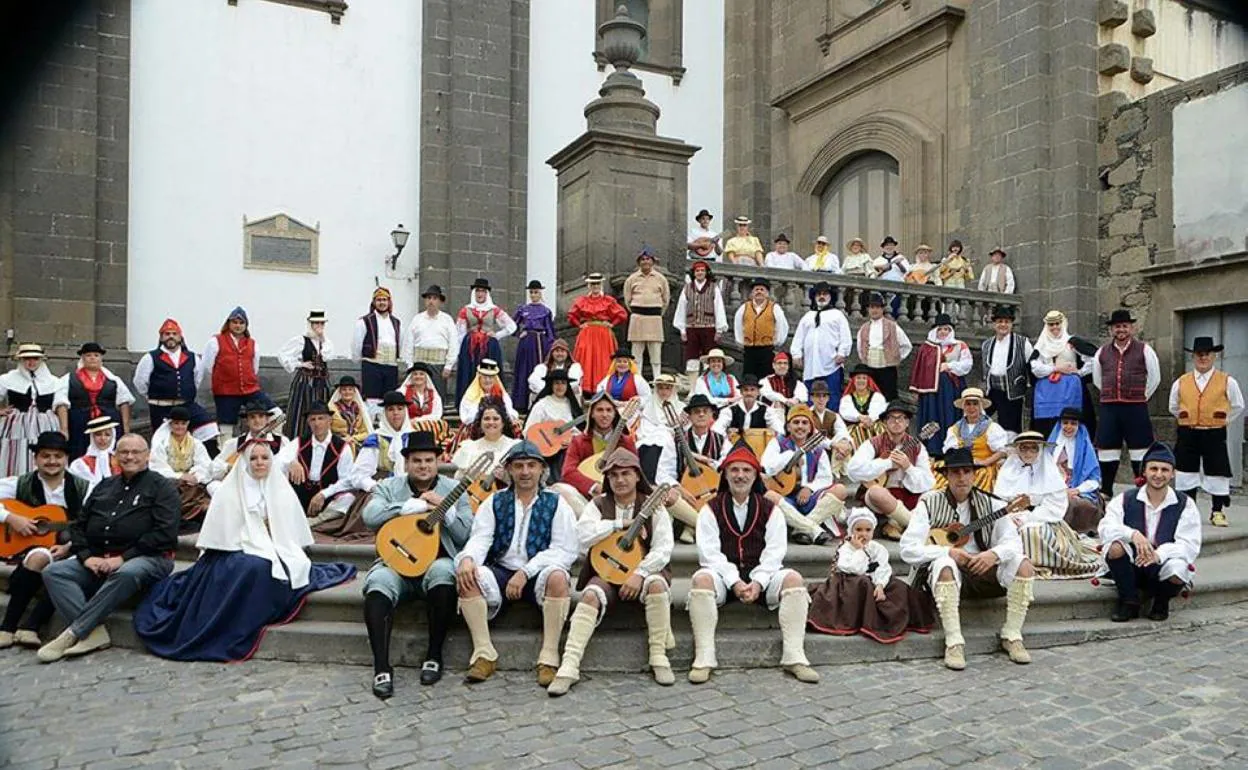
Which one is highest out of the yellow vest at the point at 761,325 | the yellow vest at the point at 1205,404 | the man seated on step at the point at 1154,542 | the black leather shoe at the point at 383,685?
the yellow vest at the point at 761,325

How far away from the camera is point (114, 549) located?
6.30 m

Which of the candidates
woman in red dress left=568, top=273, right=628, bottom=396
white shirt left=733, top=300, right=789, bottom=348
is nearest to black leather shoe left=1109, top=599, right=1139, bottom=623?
white shirt left=733, top=300, right=789, bottom=348

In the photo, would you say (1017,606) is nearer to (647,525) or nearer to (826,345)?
(647,525)

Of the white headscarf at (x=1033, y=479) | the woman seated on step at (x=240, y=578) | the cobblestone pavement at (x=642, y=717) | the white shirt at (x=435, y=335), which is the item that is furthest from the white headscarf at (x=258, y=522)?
the white headscarf at (x=1033, y=479)

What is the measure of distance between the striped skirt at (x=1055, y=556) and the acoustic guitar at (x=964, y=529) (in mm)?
942

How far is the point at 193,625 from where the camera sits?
5852mm

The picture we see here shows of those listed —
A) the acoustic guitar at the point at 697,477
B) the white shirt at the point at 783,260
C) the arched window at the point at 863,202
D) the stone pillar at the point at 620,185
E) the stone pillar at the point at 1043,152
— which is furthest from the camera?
the arched window at the point at 863,202

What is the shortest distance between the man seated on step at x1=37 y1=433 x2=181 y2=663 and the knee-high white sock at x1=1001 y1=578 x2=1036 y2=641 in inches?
204

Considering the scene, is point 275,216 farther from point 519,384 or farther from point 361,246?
point 519,384

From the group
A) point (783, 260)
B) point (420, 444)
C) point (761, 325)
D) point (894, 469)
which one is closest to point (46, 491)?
point (420, 444)

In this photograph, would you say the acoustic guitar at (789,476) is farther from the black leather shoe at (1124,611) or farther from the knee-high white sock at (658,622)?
the knee-high white sock at (658,622)

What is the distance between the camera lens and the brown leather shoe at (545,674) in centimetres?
536

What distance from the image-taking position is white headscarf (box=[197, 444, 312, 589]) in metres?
6.10

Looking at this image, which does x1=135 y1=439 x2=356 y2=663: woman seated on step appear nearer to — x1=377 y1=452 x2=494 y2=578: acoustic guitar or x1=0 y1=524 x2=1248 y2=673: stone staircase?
x1=0 y1=524 x2=1248 y2=673: stone staircase
